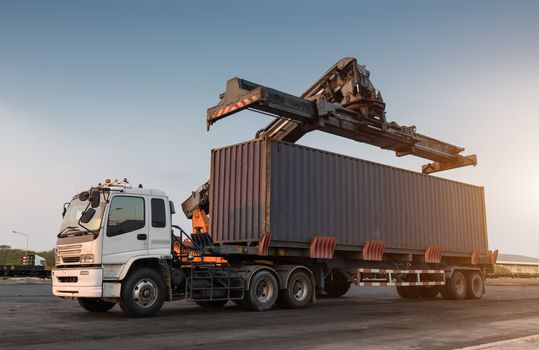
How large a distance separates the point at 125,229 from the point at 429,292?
12.1 m

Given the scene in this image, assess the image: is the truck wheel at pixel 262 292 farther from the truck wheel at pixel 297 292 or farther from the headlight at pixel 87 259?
the headlight at pixel 87 259

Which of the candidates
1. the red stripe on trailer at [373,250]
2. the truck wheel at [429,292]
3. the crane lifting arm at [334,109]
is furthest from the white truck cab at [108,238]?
the truck wheel at [429,292]

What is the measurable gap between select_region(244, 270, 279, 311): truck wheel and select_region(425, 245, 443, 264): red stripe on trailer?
611 centimetres

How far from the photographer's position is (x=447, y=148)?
18781 mm

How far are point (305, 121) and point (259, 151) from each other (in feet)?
7.51

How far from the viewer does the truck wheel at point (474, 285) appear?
1817 cm

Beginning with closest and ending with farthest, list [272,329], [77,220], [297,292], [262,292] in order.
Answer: [272,329] < [77,220] < [262,292] < [297,292]

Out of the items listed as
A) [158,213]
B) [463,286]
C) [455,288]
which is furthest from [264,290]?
[463,286]

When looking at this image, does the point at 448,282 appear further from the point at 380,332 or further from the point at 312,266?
the point at 380,332

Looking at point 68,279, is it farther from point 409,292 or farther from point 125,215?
point 409,292

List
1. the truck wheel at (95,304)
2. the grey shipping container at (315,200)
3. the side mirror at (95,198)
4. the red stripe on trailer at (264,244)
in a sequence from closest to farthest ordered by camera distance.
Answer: the side mirror at (95,198) < the truck wheel at (95,304) < the red stripe on trailer at (264,244) < the grey shipping container at (315,200)

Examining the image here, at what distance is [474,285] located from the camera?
1836 cm

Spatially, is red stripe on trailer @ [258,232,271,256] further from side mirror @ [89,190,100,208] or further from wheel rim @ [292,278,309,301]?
side mirror @ [89,190,100,208]

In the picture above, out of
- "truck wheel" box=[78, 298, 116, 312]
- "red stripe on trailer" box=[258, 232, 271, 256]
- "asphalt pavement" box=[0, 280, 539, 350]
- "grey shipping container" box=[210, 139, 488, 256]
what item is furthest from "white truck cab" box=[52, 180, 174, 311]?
"grey shipping container" box=[210, 139, 488, 256]
